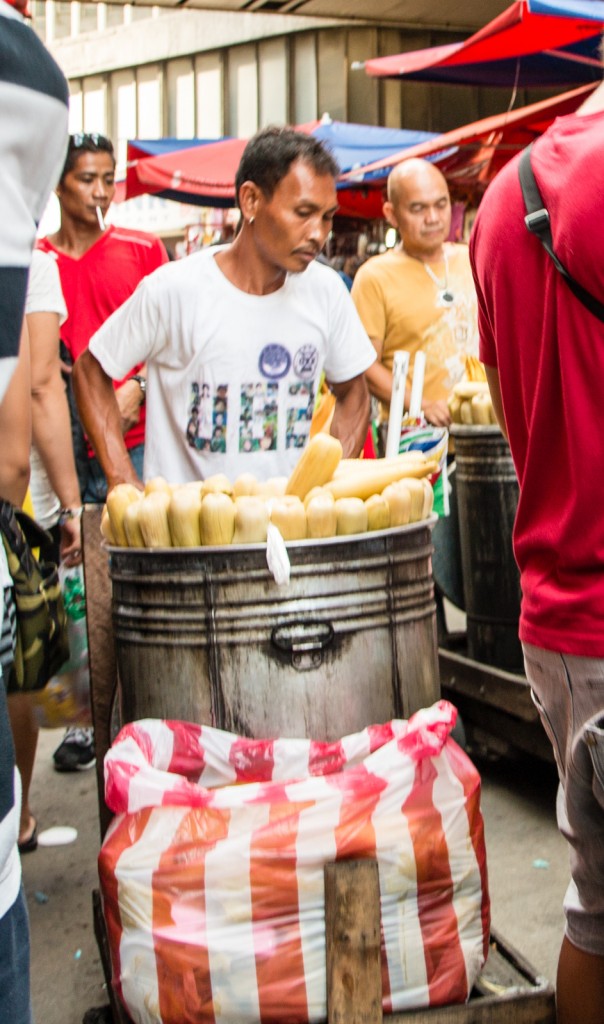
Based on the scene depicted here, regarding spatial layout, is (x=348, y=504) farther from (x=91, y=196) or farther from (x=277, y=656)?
(x=91, y=196)

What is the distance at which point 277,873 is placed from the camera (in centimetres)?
210

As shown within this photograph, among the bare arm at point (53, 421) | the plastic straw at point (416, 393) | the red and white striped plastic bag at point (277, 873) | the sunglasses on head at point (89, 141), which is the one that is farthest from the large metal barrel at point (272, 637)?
the sunglasses on head at point (89, 141)

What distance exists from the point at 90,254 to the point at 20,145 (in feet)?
13.5

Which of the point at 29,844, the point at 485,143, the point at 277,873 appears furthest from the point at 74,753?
the point at 485,143

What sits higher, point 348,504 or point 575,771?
point 348,504

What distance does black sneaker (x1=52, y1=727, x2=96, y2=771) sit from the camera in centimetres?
469

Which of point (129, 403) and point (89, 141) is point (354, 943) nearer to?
point (129, 403)

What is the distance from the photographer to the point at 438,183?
5.21 m

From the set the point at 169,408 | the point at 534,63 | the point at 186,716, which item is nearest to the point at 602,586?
the point at 186,716

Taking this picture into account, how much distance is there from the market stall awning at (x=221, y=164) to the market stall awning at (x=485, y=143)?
1.93ft

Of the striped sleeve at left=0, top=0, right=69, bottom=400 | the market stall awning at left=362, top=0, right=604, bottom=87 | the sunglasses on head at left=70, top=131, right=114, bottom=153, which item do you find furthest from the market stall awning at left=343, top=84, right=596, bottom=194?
the striped sleeve at left=0, top=0, right=69, bottom=400

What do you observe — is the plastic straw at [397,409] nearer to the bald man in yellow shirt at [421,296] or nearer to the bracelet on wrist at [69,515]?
the bracelet on wrist at [69,515]

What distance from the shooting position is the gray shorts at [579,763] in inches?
72.0

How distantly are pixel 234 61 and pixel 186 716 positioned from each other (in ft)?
57.6
